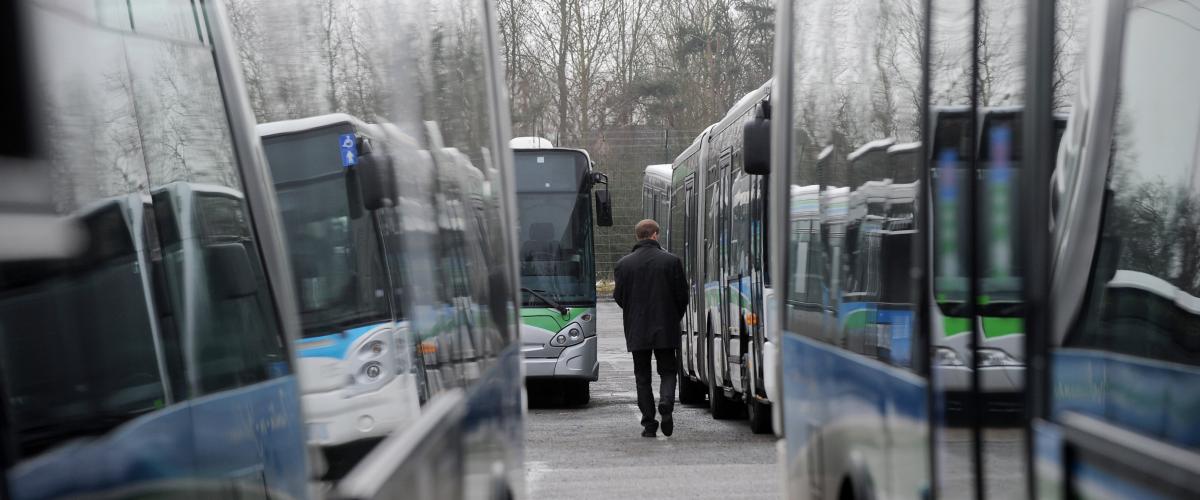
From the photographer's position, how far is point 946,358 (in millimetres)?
3020

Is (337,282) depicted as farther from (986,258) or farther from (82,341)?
(986,258)

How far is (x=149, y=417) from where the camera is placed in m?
1.48

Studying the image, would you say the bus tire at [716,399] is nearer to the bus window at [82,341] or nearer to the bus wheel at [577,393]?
the bus wheel at [577,393]

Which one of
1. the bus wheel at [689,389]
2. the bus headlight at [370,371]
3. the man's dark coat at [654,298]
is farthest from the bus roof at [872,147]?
the bus wheel at [689,389]

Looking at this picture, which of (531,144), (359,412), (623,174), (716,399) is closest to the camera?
(359,412)

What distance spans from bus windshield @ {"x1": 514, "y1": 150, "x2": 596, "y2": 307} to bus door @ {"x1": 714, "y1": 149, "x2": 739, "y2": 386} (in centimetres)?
288

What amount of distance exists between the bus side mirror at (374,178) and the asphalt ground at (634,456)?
6.71 metres

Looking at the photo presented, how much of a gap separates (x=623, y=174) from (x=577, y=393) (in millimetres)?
29553

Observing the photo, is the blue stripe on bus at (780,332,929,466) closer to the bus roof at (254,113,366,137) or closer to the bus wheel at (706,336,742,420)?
the bus roof at (254,113,366,137)

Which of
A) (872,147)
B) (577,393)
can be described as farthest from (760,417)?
(872,147)

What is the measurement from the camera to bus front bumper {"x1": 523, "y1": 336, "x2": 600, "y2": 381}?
612 inches

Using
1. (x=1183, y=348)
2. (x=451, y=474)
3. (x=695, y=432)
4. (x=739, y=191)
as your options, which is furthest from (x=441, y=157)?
(x=695, y=432)

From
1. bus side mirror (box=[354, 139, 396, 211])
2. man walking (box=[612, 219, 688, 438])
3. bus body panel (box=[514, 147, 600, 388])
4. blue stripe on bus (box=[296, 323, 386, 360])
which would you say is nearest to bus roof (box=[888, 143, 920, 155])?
bus side mirror (box=[354, 139, 396, 211])

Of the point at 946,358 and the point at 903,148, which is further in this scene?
the point at 903,148
